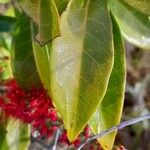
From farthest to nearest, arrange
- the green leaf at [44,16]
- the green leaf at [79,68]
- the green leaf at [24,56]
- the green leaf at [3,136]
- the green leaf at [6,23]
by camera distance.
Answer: the green leaf at [6,23]
the green leaf at [3,136]
the green leaf at [24,56]
the green leaf at [79,68]
the green leaf at [44,16]

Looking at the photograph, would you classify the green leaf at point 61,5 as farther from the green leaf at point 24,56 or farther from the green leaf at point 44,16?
the green leaf at point 24,56

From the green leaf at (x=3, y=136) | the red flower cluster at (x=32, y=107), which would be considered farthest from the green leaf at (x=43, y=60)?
the green leaf at (x=3, y=136)

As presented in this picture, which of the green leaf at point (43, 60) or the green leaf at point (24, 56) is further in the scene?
the green leaf at point (24, 56)

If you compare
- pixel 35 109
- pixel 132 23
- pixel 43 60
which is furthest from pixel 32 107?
pixel 132 23

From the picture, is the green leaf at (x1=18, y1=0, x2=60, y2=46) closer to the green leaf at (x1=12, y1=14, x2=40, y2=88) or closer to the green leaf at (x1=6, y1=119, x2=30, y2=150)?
the green leaf at (x1=12, y1=14, x2=40, y2=88)

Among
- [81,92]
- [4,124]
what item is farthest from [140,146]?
[81,92]

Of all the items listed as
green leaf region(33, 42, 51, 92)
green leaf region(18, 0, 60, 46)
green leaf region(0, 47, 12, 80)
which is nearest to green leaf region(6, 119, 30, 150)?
green leaf region(0, 47, 12, 80)

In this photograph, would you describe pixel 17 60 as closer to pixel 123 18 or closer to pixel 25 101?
pixel 25 101
